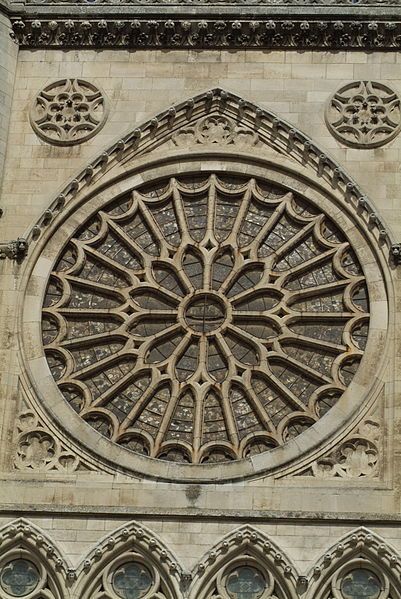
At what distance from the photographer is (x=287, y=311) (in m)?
26.8

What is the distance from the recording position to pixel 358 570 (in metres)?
25.0

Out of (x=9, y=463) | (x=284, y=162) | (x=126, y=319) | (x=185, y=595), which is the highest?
(x=284, y=162)

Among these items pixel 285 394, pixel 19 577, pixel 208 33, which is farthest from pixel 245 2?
→ pixel 19 577

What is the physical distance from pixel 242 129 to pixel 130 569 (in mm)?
6170

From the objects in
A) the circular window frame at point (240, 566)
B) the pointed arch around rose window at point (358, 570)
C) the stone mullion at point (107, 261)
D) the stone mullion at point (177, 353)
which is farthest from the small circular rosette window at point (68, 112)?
the pointed arch around rose window at point (358, 570)

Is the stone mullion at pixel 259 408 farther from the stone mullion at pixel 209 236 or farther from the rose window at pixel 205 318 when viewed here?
the stone mullion at pixel 209 236

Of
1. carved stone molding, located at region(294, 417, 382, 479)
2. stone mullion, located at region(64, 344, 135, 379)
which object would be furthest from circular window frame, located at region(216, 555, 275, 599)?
stone mullion, located at region(64, 344, 135, 379)

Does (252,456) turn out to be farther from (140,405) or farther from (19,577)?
(19,577)

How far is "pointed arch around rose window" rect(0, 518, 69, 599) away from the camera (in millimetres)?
24984

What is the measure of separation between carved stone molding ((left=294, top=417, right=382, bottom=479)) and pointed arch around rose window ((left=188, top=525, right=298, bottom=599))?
1142 mm

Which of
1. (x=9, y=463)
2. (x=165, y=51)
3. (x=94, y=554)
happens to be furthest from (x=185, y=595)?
(x=165, y=51)

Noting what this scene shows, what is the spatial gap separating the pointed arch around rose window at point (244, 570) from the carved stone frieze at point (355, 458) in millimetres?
1156

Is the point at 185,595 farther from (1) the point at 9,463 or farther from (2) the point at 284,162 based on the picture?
(2) the point at 284,162

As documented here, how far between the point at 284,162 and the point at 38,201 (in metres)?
3.16
